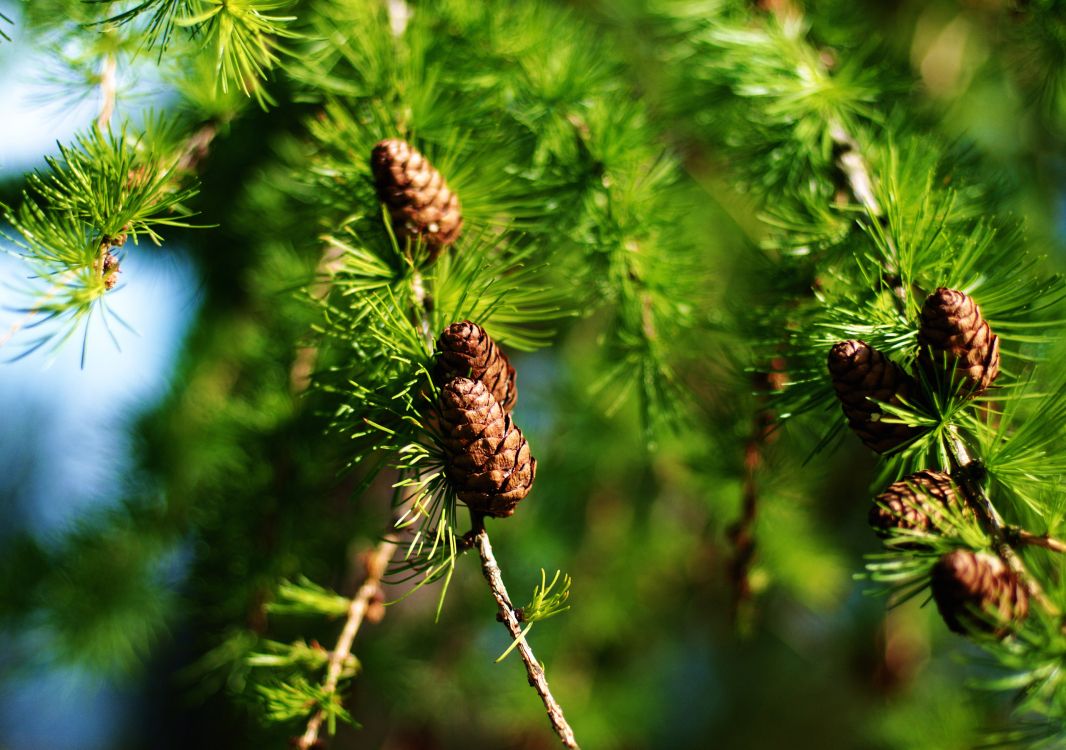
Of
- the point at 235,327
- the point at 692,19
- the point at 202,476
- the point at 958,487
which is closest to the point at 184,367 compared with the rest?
the point at 235,327

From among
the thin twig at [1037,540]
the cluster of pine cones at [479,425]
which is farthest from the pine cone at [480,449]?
the thin twig at [1037,540]

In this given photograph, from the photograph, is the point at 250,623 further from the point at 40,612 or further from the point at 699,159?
the point at 699,159

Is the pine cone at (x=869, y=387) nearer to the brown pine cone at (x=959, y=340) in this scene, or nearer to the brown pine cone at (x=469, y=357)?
the brown pine cone at (x=959, y=340)

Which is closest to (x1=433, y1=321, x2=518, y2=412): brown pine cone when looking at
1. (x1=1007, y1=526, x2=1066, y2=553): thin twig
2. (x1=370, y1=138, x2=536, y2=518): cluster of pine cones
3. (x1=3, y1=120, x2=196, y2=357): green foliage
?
(x1=370, y1=138, x2=536, y2=518): cluster of pine cones

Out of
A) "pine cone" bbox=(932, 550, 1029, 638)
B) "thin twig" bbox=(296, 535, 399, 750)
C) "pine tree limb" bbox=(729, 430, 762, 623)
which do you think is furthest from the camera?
"pine tree limb" bbox=(729, 430, 762, 623)

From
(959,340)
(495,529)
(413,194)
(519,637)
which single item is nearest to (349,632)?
(519,637)

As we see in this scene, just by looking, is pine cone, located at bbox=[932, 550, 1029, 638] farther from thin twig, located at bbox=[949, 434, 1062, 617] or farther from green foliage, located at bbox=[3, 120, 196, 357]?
green foliage, located at bbox=[3, 120, 196, 357]

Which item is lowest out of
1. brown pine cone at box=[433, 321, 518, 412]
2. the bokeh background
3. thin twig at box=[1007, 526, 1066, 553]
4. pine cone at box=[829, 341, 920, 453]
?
the bokeh background
